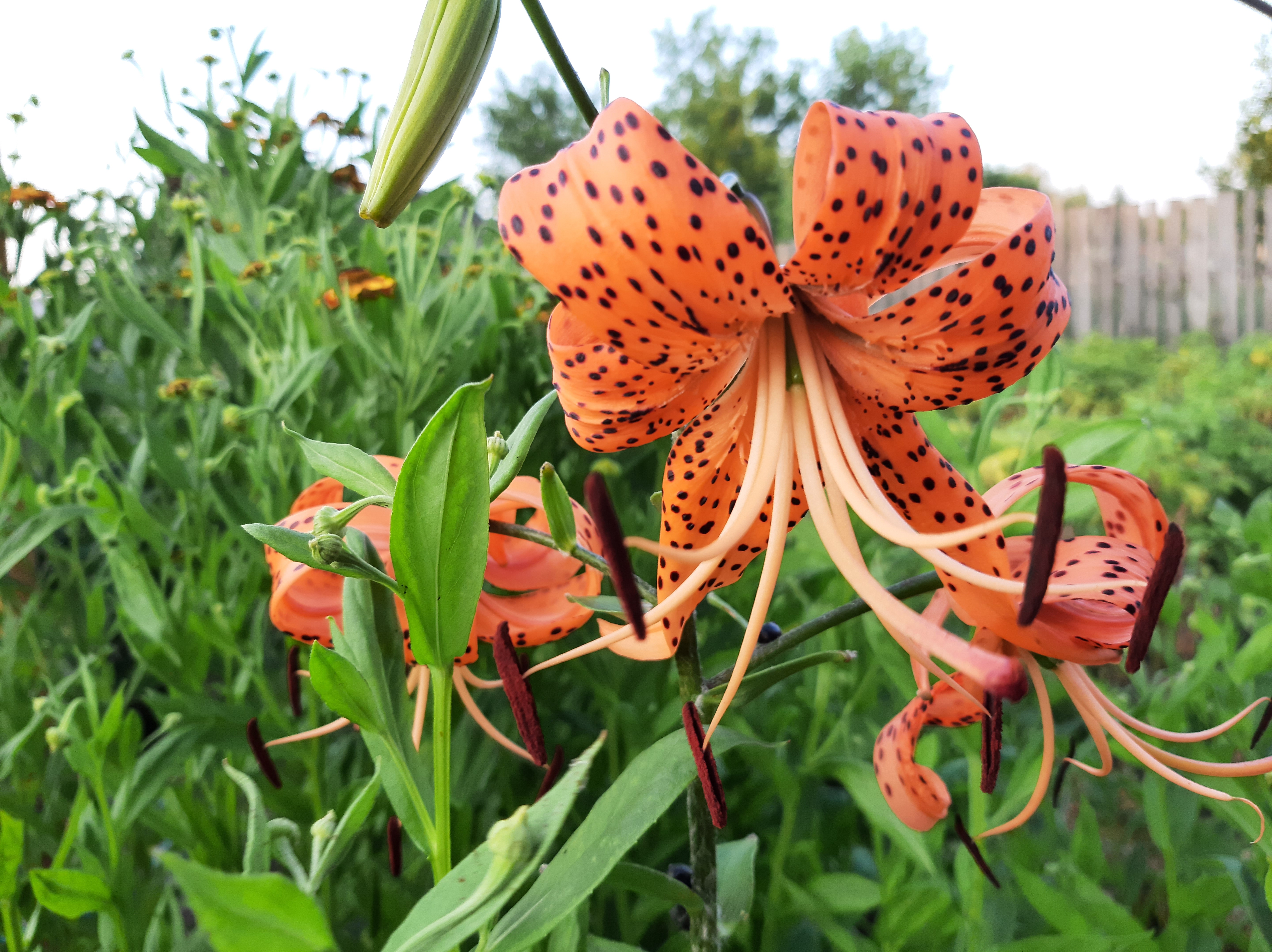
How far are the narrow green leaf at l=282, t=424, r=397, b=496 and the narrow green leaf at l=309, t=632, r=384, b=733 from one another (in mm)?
76

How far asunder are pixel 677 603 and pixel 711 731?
0.06 m

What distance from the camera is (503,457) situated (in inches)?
15.1

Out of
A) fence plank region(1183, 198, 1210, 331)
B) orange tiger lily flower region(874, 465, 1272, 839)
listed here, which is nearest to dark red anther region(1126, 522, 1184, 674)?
orange tiger lily flower region(874, 465, 1272, 839)

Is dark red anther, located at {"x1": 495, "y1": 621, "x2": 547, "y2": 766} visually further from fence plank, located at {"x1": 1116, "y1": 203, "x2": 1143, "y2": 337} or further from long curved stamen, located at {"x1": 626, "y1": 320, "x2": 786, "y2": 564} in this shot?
fence plank, located at {"x1": 1116, "y1": 203, "x2": 1143, "y2": 337}

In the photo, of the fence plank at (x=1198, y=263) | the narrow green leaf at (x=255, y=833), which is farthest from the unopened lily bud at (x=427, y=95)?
the fence plank at (x=1198, y=263)

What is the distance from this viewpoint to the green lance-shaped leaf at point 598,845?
0.29 meters

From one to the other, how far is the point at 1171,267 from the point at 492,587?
7.00m

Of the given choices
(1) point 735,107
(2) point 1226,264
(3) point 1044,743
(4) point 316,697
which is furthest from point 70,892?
(1) point 735,107

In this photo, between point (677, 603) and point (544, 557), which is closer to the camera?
point (677, 603)

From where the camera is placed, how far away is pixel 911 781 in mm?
470

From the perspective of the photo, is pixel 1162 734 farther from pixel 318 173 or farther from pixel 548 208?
pixel 318 173

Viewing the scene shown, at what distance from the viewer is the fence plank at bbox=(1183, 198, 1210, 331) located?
232 inches

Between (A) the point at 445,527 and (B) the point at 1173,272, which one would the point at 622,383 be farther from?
(B) the point at 1173,272

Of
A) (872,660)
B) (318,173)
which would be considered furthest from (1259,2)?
(318,173)
